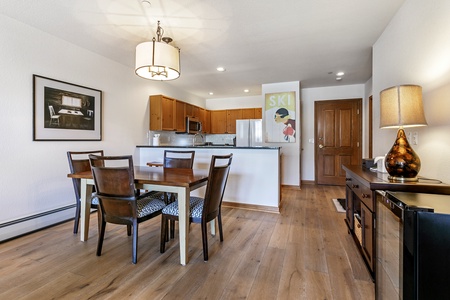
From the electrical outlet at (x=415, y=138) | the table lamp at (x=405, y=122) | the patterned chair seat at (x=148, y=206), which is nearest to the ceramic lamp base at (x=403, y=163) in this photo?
the table lamp at (x=405, y=122)

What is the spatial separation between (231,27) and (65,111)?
7.99 feet

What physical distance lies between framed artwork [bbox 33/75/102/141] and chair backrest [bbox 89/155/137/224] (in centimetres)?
135

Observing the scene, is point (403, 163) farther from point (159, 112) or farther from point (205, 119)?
point (205, 119)

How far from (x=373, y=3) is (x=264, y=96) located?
116 inches

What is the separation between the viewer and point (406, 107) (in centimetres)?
155

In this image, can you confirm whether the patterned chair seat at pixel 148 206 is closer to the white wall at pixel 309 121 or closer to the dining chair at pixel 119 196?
the dining chair at pixel 119 196

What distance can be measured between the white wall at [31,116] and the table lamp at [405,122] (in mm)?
3659

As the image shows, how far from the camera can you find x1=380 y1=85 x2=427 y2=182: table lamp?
1523 millimetres

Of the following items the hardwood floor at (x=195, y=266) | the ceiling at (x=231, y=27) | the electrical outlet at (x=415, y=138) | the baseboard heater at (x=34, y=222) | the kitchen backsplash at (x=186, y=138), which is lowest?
the hardwood floor at (x=195, y=266)

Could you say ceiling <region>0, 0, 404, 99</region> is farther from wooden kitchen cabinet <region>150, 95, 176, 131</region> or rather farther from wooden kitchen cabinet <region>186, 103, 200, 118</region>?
wooden kitchen cabinet <region>186, 103, 200, 118</region>

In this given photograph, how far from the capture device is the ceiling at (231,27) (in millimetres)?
2139

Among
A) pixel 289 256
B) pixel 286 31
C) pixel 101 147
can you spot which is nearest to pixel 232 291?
pixel 289 256

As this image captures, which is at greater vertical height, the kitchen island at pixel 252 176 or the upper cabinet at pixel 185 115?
the upper cabinet at pixel 185 115

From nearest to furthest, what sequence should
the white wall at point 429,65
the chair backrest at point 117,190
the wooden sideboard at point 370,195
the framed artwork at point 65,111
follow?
1. the wooden sideboard at point 370,195
2. the white wall at point 429,65
3. the chair backrest at point 117,190
4. the framed artwork at point 65,111
